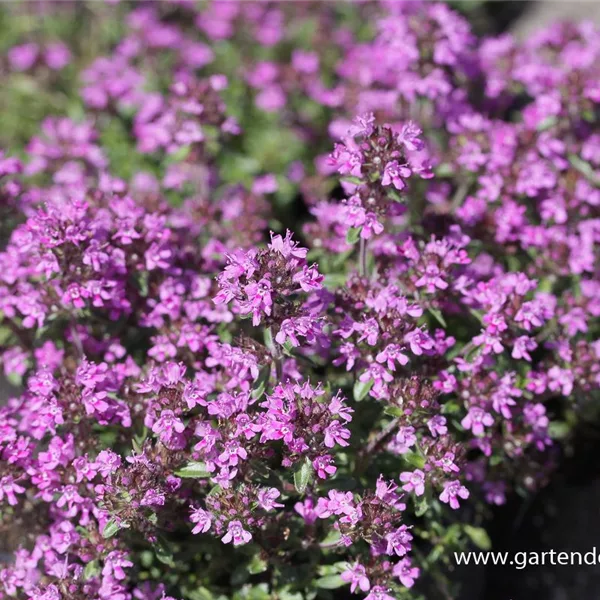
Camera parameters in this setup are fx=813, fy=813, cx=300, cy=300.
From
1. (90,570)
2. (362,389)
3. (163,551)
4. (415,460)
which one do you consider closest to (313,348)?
(362,389)

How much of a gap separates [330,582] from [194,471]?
792mm

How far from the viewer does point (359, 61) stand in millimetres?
6039

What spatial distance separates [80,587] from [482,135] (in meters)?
3.22

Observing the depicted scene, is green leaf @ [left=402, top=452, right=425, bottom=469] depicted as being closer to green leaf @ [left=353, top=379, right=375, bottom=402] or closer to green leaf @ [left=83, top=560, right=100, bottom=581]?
green leaf @ [left=353, top=379, right=375, bottom=402]

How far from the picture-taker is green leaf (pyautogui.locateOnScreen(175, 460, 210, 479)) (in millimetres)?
3197

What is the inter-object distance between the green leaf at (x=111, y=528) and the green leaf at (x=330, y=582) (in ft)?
3.08

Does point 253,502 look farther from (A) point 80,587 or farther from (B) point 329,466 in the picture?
(A) point 80,587

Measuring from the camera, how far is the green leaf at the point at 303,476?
310 cm

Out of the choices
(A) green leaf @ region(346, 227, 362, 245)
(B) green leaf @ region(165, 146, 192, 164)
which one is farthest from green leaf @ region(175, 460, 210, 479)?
(B) green leaf @ region(165, 146, 192, 164)

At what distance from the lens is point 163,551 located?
3.25 m

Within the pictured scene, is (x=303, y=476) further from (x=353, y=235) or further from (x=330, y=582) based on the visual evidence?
(x=353, y=235)

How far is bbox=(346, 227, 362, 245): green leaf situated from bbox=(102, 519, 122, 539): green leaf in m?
1.50

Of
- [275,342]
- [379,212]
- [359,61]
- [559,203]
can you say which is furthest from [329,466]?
[359,61]

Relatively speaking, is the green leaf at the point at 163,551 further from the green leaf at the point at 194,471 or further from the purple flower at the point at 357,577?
the purple flower at the point at 357,577
